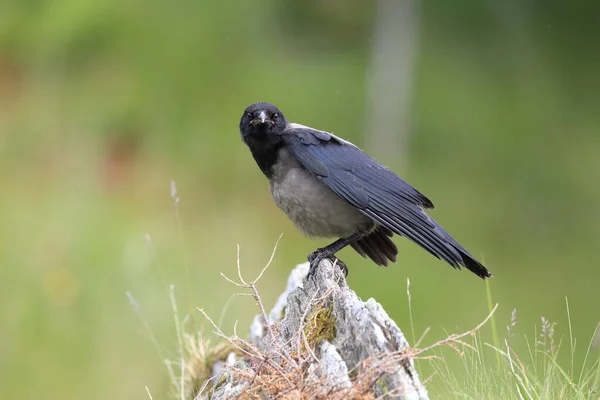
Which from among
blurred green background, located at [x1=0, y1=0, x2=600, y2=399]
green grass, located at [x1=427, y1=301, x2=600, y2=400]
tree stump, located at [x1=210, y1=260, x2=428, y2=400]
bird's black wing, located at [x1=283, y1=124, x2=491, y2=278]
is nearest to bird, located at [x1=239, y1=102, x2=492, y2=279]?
bird's black wing, located at [x1=283, y1=124, x2=491, y2=278]

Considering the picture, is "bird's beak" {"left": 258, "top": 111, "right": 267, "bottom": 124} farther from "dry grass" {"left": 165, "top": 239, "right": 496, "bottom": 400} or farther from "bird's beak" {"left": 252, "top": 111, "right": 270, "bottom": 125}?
"dry grass" {"left": 165, "top": 239, "right": 496, "bottom": 400}

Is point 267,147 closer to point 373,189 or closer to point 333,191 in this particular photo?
point 333,191

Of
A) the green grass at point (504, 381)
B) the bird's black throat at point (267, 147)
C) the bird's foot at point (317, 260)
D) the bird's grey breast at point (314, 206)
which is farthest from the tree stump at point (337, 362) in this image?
the bird's black throat at point (267, 147)

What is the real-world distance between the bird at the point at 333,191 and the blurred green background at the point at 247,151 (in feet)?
23.6

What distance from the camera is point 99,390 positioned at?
10914 mm

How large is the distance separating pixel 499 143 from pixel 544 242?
2147mm

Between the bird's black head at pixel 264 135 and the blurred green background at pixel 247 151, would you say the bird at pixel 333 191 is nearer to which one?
the bird's black head at pixel 264 135

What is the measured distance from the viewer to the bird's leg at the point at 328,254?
4781mm

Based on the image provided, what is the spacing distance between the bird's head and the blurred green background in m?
7.14

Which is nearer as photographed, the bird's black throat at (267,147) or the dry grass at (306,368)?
the dry grass at (306,368)

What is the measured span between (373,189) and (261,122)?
2.60 ft

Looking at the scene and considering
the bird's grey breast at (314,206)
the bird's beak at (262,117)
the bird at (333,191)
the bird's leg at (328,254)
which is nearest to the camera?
the bird's leg at (328,254)

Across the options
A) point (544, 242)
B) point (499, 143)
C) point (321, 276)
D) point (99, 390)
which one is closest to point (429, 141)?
point (499, 143)

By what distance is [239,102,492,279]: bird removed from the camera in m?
4.89
